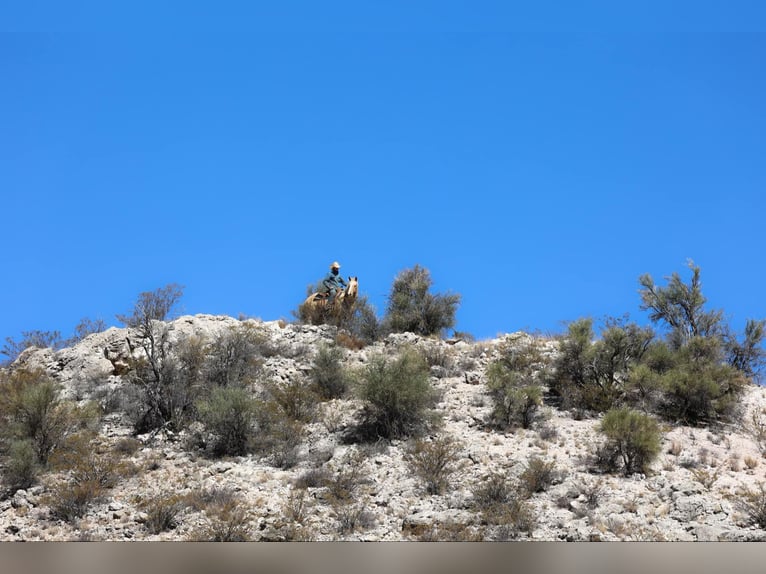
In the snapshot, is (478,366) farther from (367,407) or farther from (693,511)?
(693,511)

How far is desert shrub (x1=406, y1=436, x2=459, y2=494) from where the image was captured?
2005 centimetres

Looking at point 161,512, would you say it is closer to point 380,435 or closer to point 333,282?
point 380,435

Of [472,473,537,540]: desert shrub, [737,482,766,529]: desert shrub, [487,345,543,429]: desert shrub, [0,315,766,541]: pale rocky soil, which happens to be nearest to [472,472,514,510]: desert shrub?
[472,473,537,540]: desert shrub

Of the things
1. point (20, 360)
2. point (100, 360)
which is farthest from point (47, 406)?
point (20, 360)

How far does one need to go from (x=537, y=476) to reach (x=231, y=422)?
8.49 meters

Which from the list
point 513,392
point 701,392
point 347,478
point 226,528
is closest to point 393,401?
point 347,478

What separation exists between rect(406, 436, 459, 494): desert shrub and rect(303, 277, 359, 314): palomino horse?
→ 11.6 meters

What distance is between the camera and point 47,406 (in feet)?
77.9

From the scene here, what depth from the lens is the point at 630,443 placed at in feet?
68.4

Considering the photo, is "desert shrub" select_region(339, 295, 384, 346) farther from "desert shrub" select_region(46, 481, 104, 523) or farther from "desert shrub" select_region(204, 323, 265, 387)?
"desert shrub" select_region(46, 481, 104, 523)

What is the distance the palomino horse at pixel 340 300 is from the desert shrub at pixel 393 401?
8.72m

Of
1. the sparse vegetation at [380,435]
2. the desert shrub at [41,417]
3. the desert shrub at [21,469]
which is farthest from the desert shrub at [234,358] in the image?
the desert shrub at [21,469]

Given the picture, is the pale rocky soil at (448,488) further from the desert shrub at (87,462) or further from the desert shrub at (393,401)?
the desert shrub at (393,401)

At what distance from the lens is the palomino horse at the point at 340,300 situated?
109ft
